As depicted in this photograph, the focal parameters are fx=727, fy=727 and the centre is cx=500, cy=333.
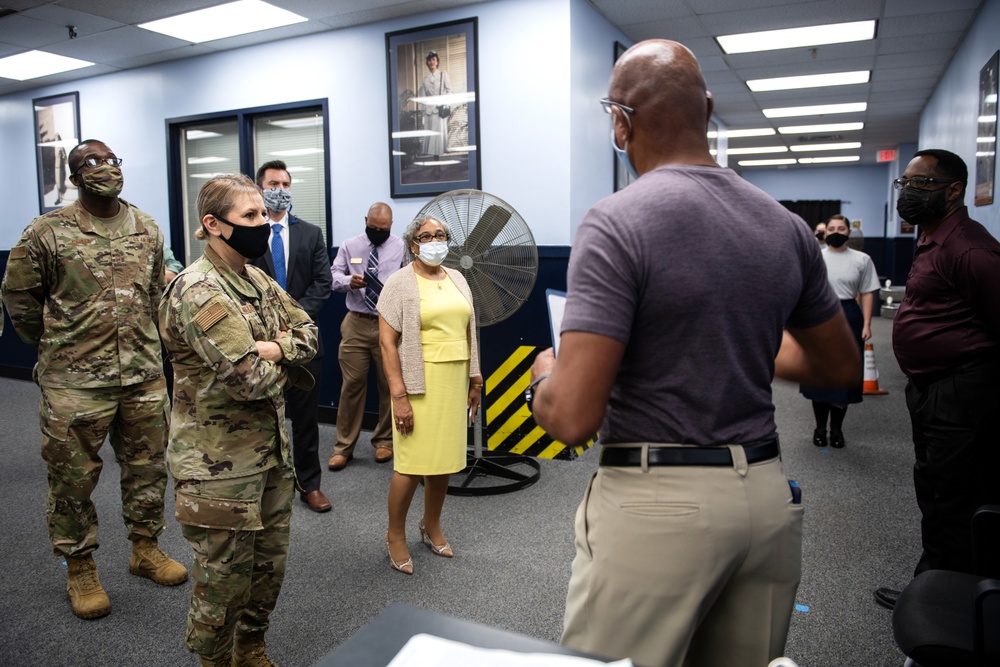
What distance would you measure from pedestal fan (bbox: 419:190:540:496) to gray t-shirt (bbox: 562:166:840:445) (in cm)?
249

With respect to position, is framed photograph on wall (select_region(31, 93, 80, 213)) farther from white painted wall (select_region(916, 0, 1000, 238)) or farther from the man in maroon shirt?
white painted wall (select_region(916, 0, 1000, 238))

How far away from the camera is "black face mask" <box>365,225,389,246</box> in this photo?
4.27 m

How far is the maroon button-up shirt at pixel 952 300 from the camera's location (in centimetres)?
225

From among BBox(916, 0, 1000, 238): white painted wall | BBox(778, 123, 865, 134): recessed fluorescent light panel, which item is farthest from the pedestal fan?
BBox(778, 123, 865, 134): recessed fluorescent light panel

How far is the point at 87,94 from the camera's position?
620 centimetres

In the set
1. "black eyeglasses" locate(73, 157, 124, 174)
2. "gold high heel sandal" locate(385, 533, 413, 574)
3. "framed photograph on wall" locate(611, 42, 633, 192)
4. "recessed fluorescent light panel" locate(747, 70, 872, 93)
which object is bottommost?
"gold high heel sandal" locate(385, 533, 413, 574)

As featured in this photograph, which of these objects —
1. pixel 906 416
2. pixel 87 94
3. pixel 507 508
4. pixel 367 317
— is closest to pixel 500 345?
pixel 367 317

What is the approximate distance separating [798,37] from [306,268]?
4.37 meters

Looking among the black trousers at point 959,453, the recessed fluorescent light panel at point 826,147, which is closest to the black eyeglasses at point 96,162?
the black trousers at point 959,453

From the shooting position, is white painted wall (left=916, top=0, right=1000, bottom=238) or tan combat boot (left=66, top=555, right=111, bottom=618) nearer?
tan combat boot (left=66, top=555, right=111, bottom=618)

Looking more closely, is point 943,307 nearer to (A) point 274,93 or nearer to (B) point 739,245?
(B) point 739,245

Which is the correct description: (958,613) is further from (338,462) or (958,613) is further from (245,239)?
(338,462)

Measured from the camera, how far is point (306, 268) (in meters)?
3.57

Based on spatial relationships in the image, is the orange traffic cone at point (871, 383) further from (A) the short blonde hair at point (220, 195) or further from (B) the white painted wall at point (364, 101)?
(A) the short blonde hair at point (220, 195)
